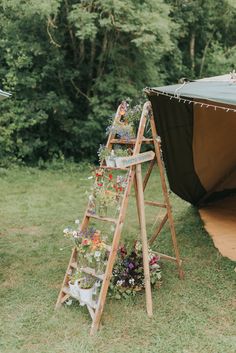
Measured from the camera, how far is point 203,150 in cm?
554

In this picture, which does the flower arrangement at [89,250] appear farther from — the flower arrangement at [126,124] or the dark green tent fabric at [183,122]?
the dark green tent fabric at [183,122]

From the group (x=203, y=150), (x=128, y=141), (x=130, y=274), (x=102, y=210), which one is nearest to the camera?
(x=102, y=210)

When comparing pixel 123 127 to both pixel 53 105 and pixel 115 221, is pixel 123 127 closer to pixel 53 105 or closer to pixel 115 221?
pixel 115 221

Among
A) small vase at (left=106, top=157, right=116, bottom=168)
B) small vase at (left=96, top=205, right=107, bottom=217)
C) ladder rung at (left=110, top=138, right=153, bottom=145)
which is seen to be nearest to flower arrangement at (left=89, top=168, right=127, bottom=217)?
small vase at (left=96, top=205, right=107, bottom=217)

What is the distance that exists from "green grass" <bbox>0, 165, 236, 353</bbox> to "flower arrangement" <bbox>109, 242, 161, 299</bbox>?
0.08 m

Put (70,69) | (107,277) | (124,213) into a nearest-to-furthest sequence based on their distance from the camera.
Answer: (107,277) → (124,213) → (70,69)

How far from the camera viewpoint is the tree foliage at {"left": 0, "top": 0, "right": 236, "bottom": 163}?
833cm

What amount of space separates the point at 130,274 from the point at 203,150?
2.17 metres

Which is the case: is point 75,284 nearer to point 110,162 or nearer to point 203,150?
point 110,162

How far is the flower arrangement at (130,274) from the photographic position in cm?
386

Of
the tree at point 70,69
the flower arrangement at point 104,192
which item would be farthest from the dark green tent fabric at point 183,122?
the tree at point 70,69

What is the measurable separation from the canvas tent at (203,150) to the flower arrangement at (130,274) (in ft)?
3.39

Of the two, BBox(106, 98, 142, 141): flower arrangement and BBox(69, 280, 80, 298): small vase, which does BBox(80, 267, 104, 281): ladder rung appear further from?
BBox(106, 98, 142, 141): flower arrangement

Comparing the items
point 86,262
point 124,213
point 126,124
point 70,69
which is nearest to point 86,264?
point 86,262
